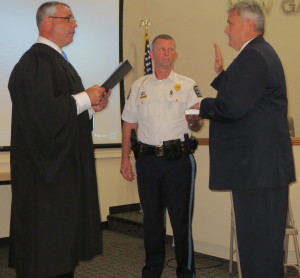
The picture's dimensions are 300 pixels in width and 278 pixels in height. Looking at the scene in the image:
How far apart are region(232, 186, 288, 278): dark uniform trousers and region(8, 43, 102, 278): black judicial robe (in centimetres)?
88

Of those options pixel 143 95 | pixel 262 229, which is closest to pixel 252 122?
pixel 262 229

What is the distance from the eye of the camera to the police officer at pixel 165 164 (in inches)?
117

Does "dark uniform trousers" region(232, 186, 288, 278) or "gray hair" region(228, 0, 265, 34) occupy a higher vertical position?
"gray hair" region(228, 0, 265, 34)

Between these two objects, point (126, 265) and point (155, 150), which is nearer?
point (155, 150)

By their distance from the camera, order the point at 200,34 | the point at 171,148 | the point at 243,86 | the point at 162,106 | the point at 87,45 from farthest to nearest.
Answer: the point at 200,34
the point at 87,45
the point at 162,106
the point at 171,148
the point at 243,86

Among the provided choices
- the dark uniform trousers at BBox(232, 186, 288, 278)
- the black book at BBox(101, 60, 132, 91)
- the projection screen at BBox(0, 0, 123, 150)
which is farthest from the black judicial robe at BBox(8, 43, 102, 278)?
the projection screen at BBox(0, 0, 123, 150)

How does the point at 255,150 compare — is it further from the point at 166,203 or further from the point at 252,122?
the point at 166,203

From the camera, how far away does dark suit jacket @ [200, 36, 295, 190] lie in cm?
211

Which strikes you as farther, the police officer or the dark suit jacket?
the police officer

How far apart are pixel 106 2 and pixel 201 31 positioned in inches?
55.3

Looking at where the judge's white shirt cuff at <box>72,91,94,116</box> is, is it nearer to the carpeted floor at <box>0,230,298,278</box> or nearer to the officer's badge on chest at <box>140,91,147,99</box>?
the officer's badge on chest at <box>140,91,147,99</box>

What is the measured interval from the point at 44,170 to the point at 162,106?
4.02 feet

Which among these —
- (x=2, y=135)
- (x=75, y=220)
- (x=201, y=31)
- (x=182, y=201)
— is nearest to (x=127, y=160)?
(x=182, y=201)

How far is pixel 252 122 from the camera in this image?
215cm
